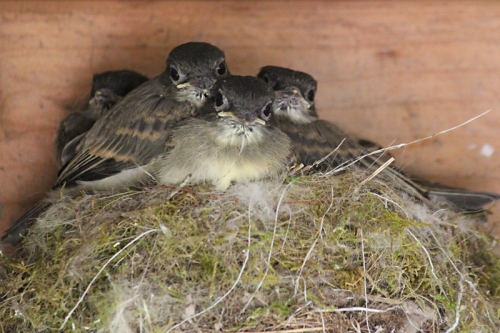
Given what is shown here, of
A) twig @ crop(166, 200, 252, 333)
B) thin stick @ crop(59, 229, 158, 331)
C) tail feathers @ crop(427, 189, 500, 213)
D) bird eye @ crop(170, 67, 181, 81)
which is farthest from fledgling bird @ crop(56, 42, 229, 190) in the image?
tail feathers @ crop(427, 189, 500, 213)

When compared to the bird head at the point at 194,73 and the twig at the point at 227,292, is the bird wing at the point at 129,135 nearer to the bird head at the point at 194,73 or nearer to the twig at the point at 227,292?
the bird head at the point at 194,73

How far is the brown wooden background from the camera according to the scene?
2.71 m

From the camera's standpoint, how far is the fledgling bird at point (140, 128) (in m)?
2.31

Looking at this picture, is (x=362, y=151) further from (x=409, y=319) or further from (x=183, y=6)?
(x=183, y=6)

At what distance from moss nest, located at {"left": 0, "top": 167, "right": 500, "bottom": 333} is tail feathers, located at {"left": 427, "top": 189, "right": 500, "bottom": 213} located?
0.38 metres

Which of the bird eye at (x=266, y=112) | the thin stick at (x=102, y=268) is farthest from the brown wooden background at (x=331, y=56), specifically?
the thin stick at (x=102, y=268)

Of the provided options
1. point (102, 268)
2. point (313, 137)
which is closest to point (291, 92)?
point (313, 137)

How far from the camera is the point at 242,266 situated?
1.95 meters

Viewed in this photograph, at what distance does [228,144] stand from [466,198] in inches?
42.3

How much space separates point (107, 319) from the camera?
186 centimetres

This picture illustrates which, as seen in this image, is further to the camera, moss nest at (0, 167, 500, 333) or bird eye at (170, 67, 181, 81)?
bird eye at (170, 67, 181, 81)

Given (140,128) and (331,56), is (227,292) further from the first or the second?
(331,56)

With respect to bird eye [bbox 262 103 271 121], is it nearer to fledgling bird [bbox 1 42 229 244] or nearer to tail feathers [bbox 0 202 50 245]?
fledgling bird [bbox 1 42 229 244]

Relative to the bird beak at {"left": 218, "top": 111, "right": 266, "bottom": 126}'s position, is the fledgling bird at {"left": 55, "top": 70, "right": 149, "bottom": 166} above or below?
below
